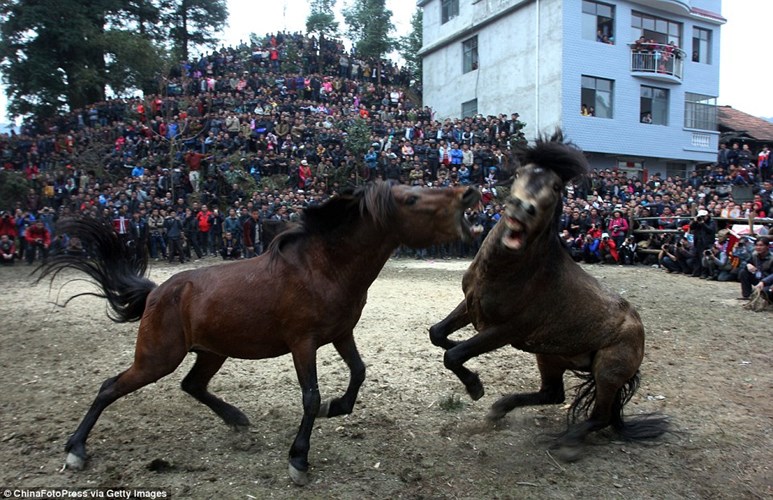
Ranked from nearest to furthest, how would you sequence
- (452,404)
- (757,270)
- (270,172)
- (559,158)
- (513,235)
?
(513,235)
(559,158)
(452,404)
(757,270)
(270,172)

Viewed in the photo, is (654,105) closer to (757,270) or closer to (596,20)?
(596,20)

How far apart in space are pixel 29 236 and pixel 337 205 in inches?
629

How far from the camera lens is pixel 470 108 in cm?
3303

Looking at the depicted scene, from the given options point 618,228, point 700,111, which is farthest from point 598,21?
point 618,228

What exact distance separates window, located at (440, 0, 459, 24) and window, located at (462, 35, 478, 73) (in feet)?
7.18

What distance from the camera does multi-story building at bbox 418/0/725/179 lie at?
89.9 ft

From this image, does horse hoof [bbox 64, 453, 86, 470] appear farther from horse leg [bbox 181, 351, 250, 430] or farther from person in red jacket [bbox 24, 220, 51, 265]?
person in red jacket [bbox 24, 220, 51, 265]

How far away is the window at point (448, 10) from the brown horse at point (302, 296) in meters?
33.2

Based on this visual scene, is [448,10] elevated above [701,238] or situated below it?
above

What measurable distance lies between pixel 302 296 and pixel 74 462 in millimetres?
1951

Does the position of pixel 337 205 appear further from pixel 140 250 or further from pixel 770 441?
pixel 770 441

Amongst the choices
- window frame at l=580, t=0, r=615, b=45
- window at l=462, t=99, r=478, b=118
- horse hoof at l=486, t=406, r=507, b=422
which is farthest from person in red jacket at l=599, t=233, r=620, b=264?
window at l=462, t=99, r=478, b=118

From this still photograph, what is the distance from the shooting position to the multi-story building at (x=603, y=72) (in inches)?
1079

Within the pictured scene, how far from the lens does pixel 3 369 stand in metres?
6.05
